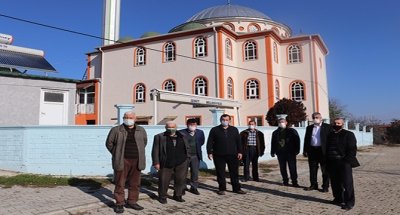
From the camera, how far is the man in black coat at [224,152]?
6.50 meters

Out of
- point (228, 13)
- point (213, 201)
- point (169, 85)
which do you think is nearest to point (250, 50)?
point (169, 85)

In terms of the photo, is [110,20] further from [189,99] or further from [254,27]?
[189,99]

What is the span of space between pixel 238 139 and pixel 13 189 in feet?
16.2

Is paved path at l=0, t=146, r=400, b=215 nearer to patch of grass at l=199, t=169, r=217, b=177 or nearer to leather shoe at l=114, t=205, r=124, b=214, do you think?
leather shoe at l=114, t=205, r=124, b=214

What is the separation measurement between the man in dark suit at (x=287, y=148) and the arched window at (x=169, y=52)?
17418mm

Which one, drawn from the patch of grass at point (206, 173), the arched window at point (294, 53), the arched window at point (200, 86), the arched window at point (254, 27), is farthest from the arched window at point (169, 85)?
the patch of grass at point (206, 173)

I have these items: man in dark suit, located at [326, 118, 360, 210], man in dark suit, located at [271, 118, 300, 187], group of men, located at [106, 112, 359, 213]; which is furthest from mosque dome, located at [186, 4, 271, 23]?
man in dark suit, located at [326, 118, 360, 210]

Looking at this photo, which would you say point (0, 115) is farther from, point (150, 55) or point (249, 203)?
point (150, 55)

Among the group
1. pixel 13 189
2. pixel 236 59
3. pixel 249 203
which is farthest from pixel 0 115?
pixel 236 59

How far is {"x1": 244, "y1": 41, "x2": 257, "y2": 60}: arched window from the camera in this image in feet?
77.7

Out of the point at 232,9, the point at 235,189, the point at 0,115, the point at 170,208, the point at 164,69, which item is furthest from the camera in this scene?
the point at 232,9

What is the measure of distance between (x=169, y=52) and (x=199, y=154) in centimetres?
1834

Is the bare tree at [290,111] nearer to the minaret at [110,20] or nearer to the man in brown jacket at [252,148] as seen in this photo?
the man in brown jacket at [252,148]

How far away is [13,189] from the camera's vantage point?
6711mm
